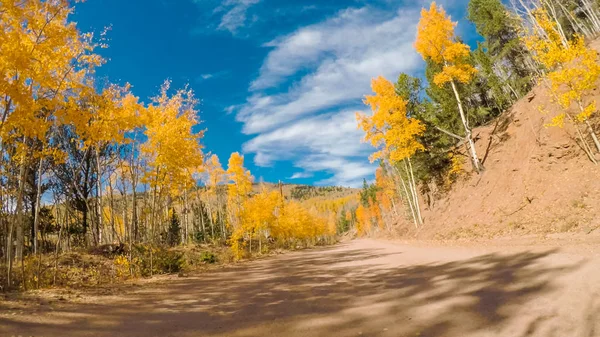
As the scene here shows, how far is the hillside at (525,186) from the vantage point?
→ 483 inches

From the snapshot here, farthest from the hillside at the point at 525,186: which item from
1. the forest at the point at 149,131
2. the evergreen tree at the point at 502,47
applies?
the evergreen tree at the point at 502,47

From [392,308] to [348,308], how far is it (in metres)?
0.83

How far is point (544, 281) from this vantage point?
569 centimetres

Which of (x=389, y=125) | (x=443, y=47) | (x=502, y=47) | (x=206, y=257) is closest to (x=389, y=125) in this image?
(x=389, y=125)

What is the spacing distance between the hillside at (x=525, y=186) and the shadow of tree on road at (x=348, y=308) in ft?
18.2

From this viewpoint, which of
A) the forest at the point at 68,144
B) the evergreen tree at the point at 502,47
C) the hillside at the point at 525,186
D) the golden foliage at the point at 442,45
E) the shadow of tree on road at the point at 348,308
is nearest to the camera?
the shadow of tree on road at the point at 348,308

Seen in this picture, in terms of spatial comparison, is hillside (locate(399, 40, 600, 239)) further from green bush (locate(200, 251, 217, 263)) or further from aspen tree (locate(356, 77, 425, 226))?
green bush (locate(200, 251, 217, 263))

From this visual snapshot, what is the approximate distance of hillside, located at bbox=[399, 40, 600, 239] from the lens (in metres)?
12.3

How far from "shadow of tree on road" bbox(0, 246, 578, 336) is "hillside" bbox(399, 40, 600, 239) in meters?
5.55

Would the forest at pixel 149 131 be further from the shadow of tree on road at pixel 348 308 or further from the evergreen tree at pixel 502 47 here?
the shadow of tree on road at pixel 348 308

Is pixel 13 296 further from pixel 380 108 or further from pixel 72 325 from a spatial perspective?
pixel 380 108

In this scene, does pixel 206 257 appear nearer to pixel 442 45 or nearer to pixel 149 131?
pixel 149 131

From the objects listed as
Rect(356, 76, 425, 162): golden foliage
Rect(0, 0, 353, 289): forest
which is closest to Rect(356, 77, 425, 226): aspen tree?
Rect(356, 76, 425, 162): golden foliage

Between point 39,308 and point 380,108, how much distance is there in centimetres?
1919
